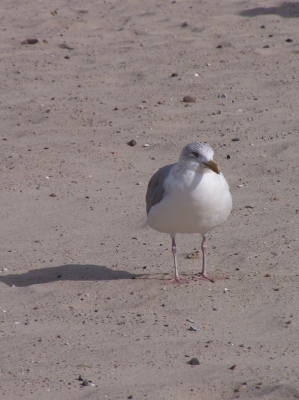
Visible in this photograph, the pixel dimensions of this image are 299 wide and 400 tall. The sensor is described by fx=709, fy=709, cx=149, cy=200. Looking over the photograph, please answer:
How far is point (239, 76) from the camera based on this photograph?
9578 millimetres

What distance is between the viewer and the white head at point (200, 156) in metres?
5.01

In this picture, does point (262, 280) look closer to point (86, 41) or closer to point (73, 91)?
point (73, 91)

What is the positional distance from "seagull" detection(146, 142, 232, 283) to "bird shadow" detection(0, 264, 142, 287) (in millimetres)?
649

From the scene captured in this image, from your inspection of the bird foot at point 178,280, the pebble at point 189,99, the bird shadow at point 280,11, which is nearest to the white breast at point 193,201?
the bird foot at point 178,280

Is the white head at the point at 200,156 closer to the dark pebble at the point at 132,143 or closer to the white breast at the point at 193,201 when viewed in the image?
the white breast at the point at 193,201

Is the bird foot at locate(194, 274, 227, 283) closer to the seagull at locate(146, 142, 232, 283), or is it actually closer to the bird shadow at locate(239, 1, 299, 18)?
the seagull at locate(146, 142, 232, 283)

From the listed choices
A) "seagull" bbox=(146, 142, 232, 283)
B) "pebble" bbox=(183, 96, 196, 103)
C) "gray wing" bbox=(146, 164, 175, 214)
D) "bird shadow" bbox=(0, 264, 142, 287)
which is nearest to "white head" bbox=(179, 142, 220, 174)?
"seagull" bbox=(146, 142, 232, 283)

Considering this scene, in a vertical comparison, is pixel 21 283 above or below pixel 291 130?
below

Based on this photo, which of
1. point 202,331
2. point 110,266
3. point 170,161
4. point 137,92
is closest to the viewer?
point 202,331

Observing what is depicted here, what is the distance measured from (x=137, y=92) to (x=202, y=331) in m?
5.30

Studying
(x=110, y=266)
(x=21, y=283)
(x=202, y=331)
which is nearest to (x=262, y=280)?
(x=202, y=331)

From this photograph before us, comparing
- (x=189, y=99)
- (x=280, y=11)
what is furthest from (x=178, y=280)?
(x=280, y=11)

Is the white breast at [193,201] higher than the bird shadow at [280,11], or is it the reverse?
the bird shadow at [280,11]

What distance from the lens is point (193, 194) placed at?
16.4 ft
